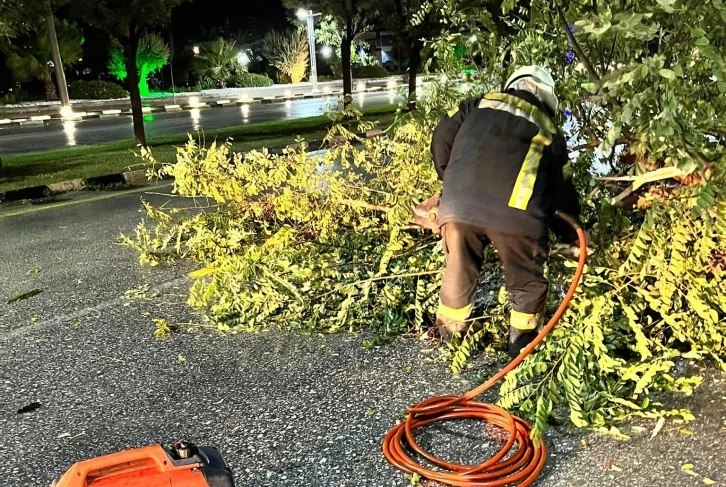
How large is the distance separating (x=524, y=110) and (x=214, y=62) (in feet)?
119

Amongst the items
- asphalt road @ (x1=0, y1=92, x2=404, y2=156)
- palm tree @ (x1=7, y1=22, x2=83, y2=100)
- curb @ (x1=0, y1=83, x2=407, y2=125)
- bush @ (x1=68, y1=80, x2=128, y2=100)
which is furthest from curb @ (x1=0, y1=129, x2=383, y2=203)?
bush @ (x1=68, y1=80, x2=128, y2=100)

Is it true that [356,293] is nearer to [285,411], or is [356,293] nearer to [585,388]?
[285,411]

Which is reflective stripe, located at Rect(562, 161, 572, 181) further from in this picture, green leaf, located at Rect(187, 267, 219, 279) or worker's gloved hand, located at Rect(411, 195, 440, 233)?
green leaf, located at Rect(187, 267, 219, 279)

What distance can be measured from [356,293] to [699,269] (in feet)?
6.16

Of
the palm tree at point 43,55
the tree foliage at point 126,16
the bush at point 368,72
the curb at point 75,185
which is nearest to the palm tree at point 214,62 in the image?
the palm tree at point 43,55

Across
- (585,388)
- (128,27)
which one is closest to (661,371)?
(585,388)

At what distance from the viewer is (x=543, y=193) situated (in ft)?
9.79

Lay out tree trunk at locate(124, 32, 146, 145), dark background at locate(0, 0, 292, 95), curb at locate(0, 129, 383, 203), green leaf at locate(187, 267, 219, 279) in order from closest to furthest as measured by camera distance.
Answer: green leaf at locate(187, 267, 219, 279) < curb at locate(0, 129, 383, 203) < tree trunk at locate(124, 32, 146, 145) < dark background at locate(0, 0, 292, 95)

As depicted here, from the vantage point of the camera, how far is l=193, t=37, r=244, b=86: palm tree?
36.9 meters

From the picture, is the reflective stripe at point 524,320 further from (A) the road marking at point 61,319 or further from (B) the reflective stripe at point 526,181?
(A) the road marking at point 61,319

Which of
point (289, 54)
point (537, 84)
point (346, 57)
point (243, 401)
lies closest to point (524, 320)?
point (537, 84)

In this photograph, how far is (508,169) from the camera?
116 inches

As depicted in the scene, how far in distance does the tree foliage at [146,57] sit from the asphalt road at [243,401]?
3042cm

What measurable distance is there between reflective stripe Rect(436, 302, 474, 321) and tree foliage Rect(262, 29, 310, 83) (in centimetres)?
3972
